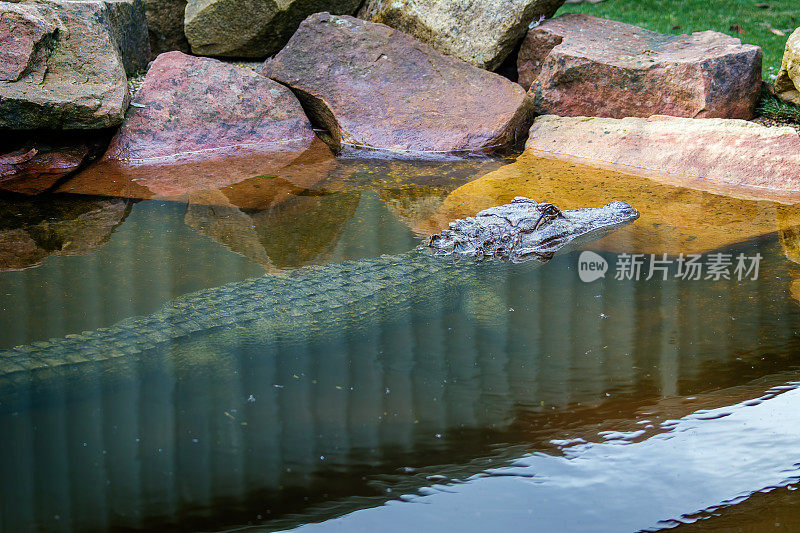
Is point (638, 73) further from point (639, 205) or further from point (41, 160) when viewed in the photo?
point (41, 160)

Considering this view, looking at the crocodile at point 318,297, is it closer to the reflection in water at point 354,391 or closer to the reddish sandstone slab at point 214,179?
the reflection in water at point 354,391

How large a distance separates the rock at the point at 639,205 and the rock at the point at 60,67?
265 cm

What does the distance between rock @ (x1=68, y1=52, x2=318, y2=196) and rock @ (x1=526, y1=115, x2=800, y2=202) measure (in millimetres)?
2090

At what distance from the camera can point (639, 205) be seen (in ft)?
14.0

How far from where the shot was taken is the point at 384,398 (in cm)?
248

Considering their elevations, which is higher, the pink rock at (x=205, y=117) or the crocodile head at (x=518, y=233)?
the pink rock at (x=205, y=117)

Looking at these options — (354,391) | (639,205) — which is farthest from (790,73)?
(354,391)

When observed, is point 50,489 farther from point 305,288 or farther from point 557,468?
point 557,468

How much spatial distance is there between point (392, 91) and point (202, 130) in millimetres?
1616

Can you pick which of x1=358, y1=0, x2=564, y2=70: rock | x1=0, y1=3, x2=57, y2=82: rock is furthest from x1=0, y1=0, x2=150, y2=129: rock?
x1=358, y1=0, x2=564, y2=70: rock

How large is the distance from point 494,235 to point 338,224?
39.5 inches

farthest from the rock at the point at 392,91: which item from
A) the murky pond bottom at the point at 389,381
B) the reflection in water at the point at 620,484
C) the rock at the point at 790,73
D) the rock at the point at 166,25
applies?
the reflection in water at the point at 620,484

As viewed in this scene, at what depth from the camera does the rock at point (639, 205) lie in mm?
3770

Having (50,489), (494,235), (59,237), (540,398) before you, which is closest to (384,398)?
(540,398)
